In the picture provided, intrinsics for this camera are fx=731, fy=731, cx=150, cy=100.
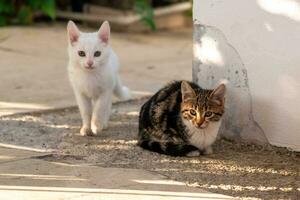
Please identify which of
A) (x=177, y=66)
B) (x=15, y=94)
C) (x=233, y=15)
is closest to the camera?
(x=233, y=15)

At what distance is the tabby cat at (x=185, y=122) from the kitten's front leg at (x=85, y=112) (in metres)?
0.53

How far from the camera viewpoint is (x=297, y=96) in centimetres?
570

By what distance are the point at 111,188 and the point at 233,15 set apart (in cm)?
192

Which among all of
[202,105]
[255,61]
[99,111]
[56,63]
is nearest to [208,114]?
[202,105]

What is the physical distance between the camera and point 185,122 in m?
5.72

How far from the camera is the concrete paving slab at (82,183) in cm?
475

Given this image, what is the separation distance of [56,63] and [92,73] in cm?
320

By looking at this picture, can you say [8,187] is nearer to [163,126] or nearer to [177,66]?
[163,126]

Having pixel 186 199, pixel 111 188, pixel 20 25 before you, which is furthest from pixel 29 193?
pixel 20 25

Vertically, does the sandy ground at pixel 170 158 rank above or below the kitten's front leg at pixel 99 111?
below

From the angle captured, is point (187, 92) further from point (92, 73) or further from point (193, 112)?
point (92, 73)

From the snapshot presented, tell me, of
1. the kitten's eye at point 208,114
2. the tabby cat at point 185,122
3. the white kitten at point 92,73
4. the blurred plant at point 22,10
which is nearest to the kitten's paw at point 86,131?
the white kitten at point 92,73

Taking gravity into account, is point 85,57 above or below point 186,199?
above

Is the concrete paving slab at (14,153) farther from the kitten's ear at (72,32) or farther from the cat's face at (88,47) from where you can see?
the kitten's ear at (72,32)
